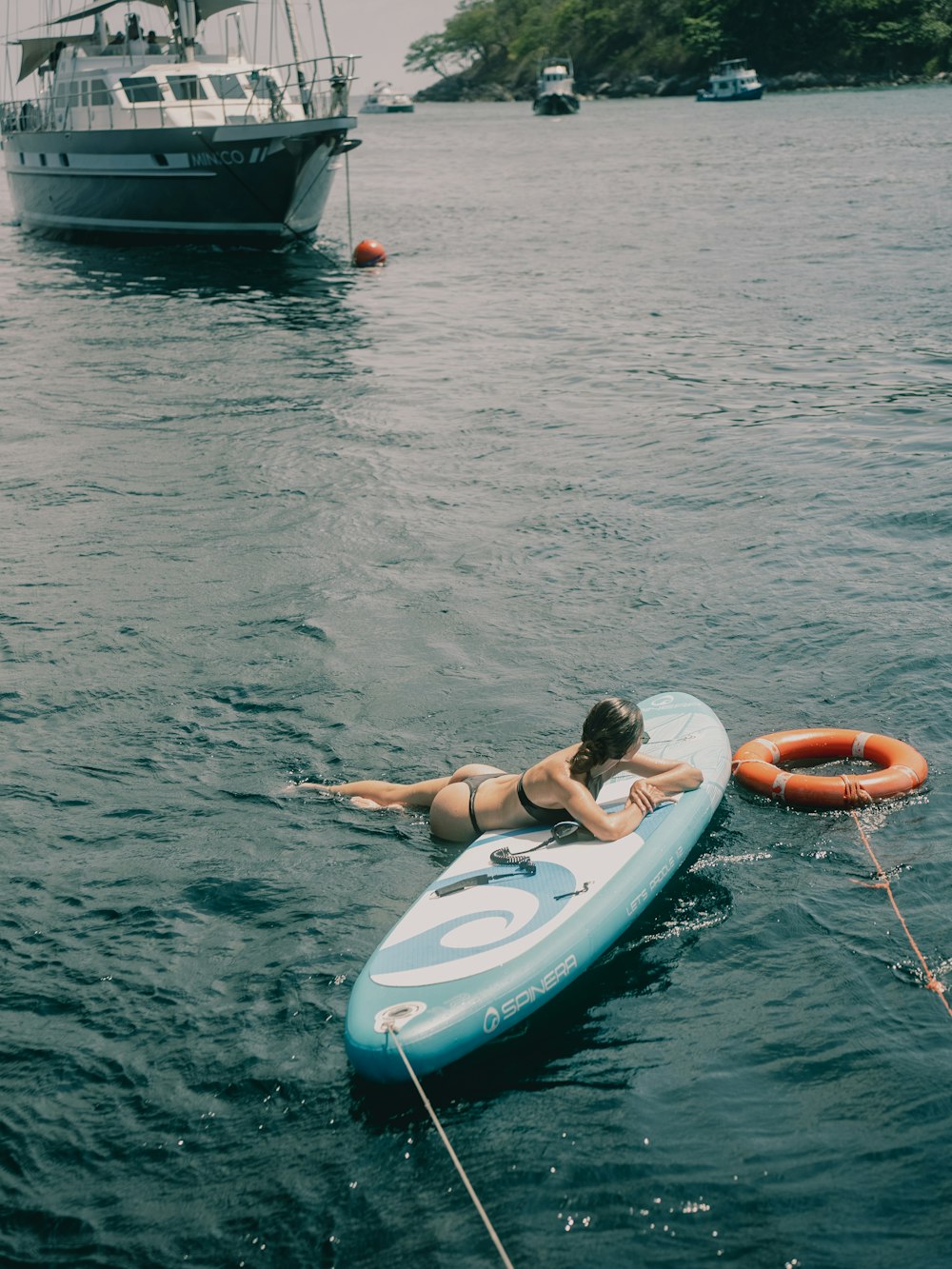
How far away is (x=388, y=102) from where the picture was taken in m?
142

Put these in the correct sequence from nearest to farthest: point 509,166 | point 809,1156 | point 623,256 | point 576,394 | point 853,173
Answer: point 809,1156
point 576,394
point 623,256
point 853,173
point 509,166

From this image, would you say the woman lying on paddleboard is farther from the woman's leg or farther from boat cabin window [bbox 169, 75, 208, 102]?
boat cabin window [bbox 169, 75, 208, 102]

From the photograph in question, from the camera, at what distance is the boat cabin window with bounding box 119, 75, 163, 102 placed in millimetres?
31781

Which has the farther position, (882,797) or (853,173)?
(853,173)

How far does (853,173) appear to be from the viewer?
43.3 m

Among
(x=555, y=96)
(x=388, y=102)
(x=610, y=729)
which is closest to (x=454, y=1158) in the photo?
(x=610, y=729)

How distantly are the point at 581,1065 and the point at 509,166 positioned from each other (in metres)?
58.0

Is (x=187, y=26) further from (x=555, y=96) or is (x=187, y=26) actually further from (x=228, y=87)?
(x=555, y=96)

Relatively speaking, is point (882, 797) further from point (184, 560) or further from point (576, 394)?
point (576, 394)

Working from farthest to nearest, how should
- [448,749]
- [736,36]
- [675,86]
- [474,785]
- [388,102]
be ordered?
[388,102] → [675,86] → [736,36] → [448,749] → [474,785]

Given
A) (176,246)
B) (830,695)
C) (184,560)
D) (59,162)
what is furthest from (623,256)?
(830,695)

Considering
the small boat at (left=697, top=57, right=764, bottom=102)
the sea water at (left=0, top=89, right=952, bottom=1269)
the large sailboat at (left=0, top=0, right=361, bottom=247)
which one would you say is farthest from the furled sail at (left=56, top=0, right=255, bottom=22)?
the small boat at (left=697, top=57, right=764, bottom=102)

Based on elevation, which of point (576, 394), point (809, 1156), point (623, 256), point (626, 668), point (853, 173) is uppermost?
point (853, 173)

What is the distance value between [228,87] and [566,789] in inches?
1204
